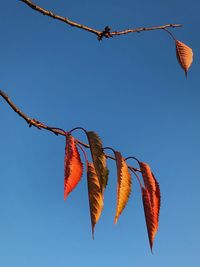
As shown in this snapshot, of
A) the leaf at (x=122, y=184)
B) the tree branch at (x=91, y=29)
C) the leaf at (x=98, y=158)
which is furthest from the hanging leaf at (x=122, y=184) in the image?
the tree branch at (x=91, y=29)

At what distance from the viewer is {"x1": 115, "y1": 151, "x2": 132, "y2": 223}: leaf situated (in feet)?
7.14

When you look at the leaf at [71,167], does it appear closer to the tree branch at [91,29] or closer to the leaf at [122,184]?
the leaf at [122,184]

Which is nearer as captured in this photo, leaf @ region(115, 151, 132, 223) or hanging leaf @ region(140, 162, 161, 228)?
leaf @ region(115, 151, 132, 223)

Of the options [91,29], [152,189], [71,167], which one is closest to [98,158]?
[71,167]

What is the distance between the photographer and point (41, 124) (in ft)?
8.87

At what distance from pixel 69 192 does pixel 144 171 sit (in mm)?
671

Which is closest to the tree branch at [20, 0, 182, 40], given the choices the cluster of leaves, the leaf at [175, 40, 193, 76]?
the leaf at [175, 40, 193, 76]

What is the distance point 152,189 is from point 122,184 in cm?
28

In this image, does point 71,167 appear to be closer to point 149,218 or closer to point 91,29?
point 149,218

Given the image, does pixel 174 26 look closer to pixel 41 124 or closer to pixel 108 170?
pixel 41 124

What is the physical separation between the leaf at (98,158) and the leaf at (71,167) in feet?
0.36

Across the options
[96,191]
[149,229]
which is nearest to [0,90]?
[96,191]

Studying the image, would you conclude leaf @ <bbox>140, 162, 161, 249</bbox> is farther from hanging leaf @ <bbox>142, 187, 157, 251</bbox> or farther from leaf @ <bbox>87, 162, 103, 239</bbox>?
leaf @ <bbox>87, 162, 103, 239</bbox>

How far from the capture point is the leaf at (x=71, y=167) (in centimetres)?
219
